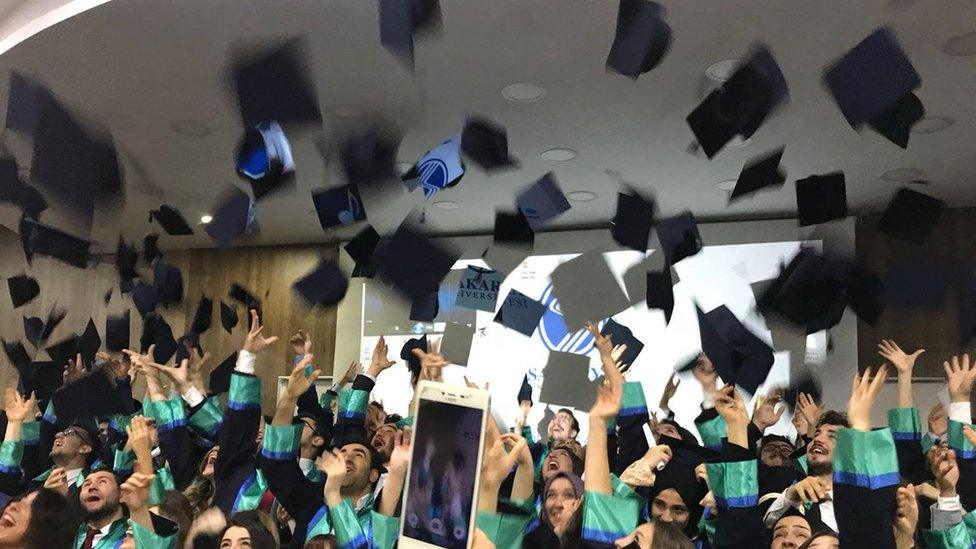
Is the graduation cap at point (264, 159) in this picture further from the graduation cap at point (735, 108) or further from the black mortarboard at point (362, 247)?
the graduation cap at point (735, 108)

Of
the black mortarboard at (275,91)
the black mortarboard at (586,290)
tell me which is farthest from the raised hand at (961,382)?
the black mortarboard at (275,91)

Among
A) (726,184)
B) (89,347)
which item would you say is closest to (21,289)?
(89,347)

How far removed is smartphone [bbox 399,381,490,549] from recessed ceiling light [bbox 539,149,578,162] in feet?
8.27

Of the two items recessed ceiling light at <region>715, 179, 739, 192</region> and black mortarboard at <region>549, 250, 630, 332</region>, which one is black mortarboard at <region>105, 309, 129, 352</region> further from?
recessed ceiling light at <region>715, 179, 739, 192</region>

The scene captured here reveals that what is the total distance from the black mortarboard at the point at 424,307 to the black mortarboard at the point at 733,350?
2.59 ft

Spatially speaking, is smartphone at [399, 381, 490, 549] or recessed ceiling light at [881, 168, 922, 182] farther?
recessed ceiling light at [881, 168, 922, 182]

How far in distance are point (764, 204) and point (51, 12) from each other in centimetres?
336

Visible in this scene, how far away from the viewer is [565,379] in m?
2.54

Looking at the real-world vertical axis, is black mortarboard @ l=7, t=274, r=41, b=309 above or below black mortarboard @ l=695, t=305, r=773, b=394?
above

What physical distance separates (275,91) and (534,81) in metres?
1.11

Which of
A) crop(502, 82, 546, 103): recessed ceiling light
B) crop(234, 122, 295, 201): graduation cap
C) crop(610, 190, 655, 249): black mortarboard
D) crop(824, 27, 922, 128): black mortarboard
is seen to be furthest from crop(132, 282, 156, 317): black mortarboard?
crop(824, 27, 922, 128): black mortarboard

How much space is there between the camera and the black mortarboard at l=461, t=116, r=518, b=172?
2675 mm

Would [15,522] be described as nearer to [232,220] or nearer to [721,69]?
[232,220]

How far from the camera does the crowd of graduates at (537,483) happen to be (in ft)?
4.23
